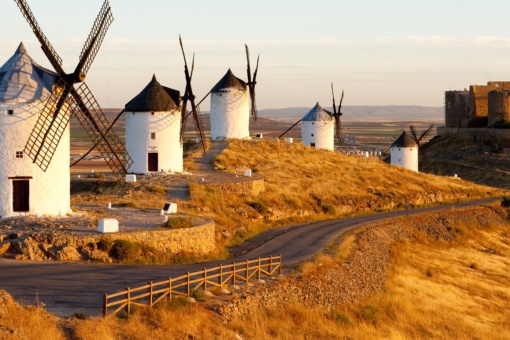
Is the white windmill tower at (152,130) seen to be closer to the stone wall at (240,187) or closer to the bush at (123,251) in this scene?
the stone wall at (240,187)

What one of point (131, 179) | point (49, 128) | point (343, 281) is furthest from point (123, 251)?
point (131, 179)

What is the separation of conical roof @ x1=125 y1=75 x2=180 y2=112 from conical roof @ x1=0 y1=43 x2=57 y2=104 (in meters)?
14.6

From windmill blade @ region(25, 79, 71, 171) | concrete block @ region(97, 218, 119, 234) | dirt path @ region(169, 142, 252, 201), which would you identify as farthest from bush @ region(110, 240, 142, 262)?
dirt path @ region(169, 142, 252, 201)

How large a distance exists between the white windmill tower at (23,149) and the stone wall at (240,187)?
13177 mm

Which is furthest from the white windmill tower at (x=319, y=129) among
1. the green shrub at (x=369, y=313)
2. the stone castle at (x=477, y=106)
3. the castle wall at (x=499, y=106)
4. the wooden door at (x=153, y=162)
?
the green shrub at (x=369, y=313)

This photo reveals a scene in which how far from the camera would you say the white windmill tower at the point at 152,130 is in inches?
1785

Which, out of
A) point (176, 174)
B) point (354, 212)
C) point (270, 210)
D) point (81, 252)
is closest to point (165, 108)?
point (176, 174)

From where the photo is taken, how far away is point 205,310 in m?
20.5

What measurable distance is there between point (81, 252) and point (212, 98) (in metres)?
36.2

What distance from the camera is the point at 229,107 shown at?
61.5 metres

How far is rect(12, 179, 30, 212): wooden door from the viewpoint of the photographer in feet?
97.3

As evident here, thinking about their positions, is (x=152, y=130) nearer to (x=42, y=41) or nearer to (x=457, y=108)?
(x=42, y=41)

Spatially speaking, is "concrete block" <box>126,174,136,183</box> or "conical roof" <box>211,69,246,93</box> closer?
"concrete block" <box>126,174,136,183</box>

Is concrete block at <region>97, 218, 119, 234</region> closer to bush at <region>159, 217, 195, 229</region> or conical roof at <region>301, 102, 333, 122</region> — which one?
bush at <region>159, 217, 195, 229</region>
